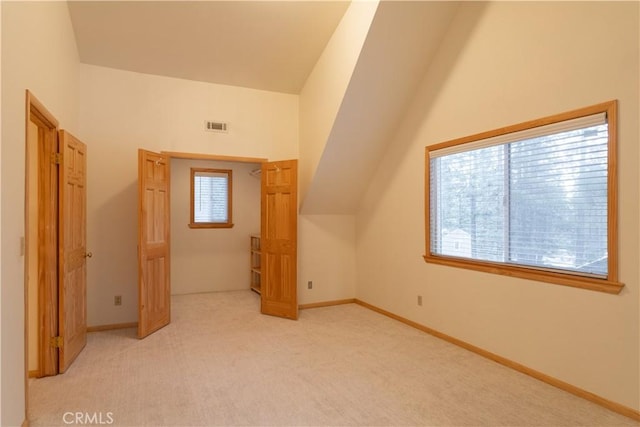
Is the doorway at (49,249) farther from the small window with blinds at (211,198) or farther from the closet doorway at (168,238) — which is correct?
the small window with blinds at (211,198)

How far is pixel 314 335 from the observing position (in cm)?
399

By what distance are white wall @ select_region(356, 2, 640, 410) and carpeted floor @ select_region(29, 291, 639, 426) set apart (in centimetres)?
30

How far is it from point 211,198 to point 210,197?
0.03 m

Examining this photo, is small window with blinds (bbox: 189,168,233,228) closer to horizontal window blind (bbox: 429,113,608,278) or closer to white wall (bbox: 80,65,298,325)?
white wall (bbox: 80,65,298,325)

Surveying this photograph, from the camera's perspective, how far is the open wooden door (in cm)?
457

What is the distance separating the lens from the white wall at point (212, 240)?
240 inches

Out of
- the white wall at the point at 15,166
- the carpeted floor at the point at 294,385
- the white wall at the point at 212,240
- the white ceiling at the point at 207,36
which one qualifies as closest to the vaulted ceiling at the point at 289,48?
the white ceiling at the point at 207,36

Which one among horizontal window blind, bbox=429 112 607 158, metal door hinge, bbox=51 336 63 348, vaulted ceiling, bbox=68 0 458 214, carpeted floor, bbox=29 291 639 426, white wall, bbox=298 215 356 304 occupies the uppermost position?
vaulted ceiling, bbox=68 0 458 214

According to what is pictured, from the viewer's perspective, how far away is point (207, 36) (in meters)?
4.01

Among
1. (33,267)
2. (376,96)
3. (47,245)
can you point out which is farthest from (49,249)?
(376,96)

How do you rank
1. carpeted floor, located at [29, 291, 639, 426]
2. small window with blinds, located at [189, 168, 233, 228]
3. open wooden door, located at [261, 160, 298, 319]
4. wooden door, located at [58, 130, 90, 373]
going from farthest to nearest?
small window with blinds, located at [189, 168, 233, 228] < open wooden door, located at [261, 160, 298, 319] < wooden door, located at [58, 130, 90, 373] < carpeted floor, located at [29, 291, 639, 426]

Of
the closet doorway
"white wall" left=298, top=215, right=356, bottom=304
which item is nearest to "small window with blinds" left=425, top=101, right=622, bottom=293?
"white wall" left=298, top=215, right=356, bottom=304

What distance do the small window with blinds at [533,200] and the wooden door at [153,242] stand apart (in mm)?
3069

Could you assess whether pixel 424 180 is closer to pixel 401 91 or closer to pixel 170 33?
pixel 401 91
